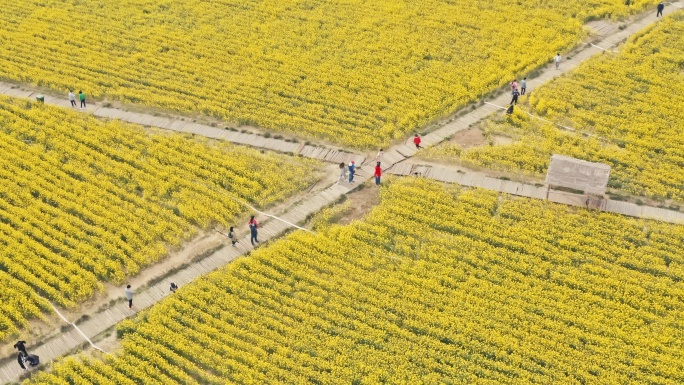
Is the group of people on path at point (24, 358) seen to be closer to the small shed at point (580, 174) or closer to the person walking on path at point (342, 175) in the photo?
the person walking on path at point (342, 175)

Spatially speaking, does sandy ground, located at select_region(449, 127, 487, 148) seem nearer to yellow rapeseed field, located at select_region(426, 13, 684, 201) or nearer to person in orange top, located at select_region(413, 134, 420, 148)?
yellow rapeseed field, located at select_region(426, 13, 684, 201)

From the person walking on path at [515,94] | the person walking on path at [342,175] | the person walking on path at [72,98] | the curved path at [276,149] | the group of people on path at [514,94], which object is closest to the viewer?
the curved path at [276,149]

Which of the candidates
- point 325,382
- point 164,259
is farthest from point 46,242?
point 325,382

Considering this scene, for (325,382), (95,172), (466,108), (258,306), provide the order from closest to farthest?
(325,382) < (258,306) < (95,172) < (466,108)

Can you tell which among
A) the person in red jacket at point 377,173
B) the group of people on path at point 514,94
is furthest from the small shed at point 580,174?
the person in red jacket at point 377,173

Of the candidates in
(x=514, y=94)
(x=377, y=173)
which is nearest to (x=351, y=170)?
(x=377, y=173)

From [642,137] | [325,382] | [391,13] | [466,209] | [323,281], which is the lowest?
[325,382]

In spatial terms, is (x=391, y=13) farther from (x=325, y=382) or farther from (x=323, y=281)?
(x=325, y=382)
